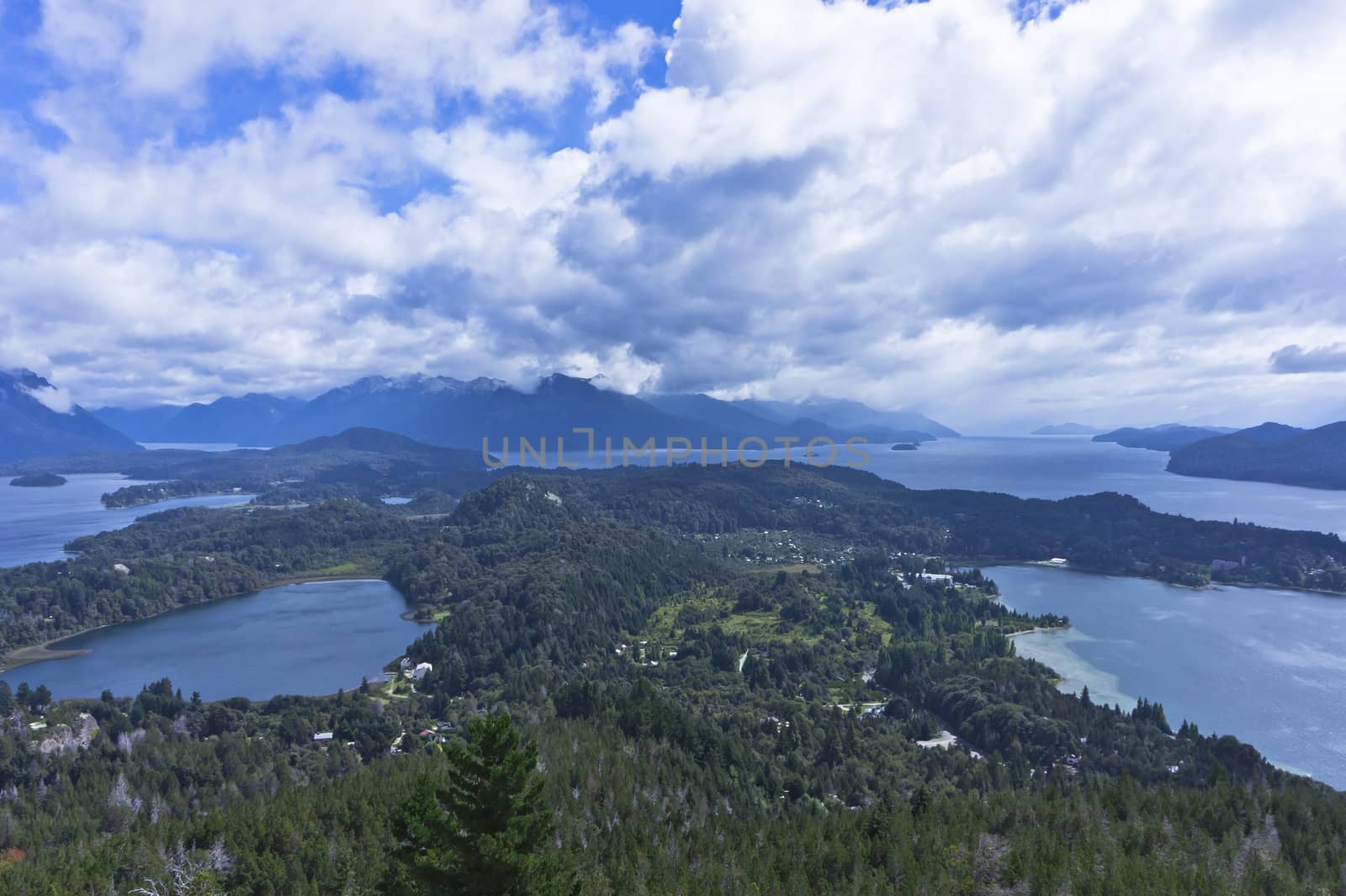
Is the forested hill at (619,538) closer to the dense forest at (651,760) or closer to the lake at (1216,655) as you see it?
the dense forest at (651,760)

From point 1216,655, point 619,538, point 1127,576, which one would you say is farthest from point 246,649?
point 1127,576

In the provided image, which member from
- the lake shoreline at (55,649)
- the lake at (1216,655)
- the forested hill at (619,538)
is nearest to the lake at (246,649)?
the lake shoreline at (55,649)

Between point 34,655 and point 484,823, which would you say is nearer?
point 484,823

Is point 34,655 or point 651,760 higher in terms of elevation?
point 651,760

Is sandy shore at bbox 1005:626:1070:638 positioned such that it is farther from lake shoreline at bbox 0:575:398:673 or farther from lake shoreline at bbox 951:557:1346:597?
lake shoreline at bbox 0:575:398:673

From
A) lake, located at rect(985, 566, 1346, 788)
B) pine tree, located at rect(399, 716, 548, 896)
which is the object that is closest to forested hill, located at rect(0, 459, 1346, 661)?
lake, located at rect(985, 566, 1346, 788)

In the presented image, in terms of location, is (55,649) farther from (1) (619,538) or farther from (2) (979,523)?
(2) (979,523)

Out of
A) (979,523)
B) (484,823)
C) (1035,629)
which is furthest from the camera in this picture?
(979,523)
